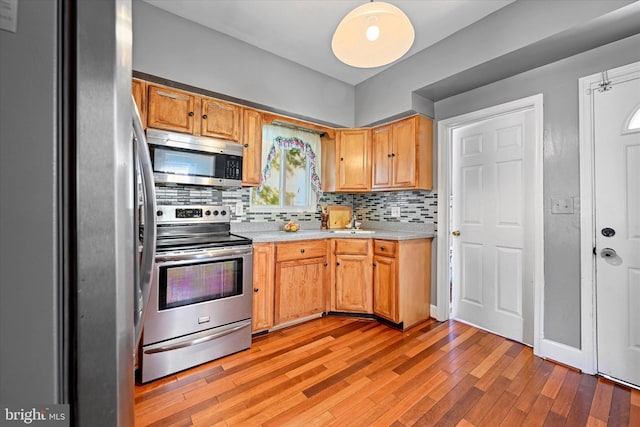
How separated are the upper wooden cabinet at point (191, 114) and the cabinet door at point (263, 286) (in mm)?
1066

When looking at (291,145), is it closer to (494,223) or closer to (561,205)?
(494,223)

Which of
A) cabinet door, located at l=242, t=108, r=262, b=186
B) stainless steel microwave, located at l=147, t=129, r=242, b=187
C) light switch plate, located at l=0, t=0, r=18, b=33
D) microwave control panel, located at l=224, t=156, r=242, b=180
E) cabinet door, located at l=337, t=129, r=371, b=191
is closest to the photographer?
light switch plate, located at l=0, t=0, r=18, b=33

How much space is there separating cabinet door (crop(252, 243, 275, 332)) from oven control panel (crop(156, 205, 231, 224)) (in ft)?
1.79

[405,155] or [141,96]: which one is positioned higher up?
[141,96]

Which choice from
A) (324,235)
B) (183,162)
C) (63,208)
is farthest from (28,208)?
(324,235)

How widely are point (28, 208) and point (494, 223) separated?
2993mm

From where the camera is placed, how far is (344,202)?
371cm

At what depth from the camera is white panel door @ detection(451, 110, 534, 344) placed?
235 cm

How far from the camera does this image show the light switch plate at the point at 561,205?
202 cm

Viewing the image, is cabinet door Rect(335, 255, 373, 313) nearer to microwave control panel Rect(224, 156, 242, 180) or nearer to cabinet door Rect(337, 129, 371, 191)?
cabinet door Rect(337, 129, 371, 191)

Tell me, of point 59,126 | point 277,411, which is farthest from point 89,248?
point 277,411

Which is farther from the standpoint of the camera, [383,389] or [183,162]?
[183,162]

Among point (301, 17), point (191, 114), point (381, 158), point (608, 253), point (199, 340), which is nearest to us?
point (608, 253)

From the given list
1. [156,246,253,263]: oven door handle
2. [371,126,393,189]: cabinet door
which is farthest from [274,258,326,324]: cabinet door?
[371,126,393,189]: cabinet door
